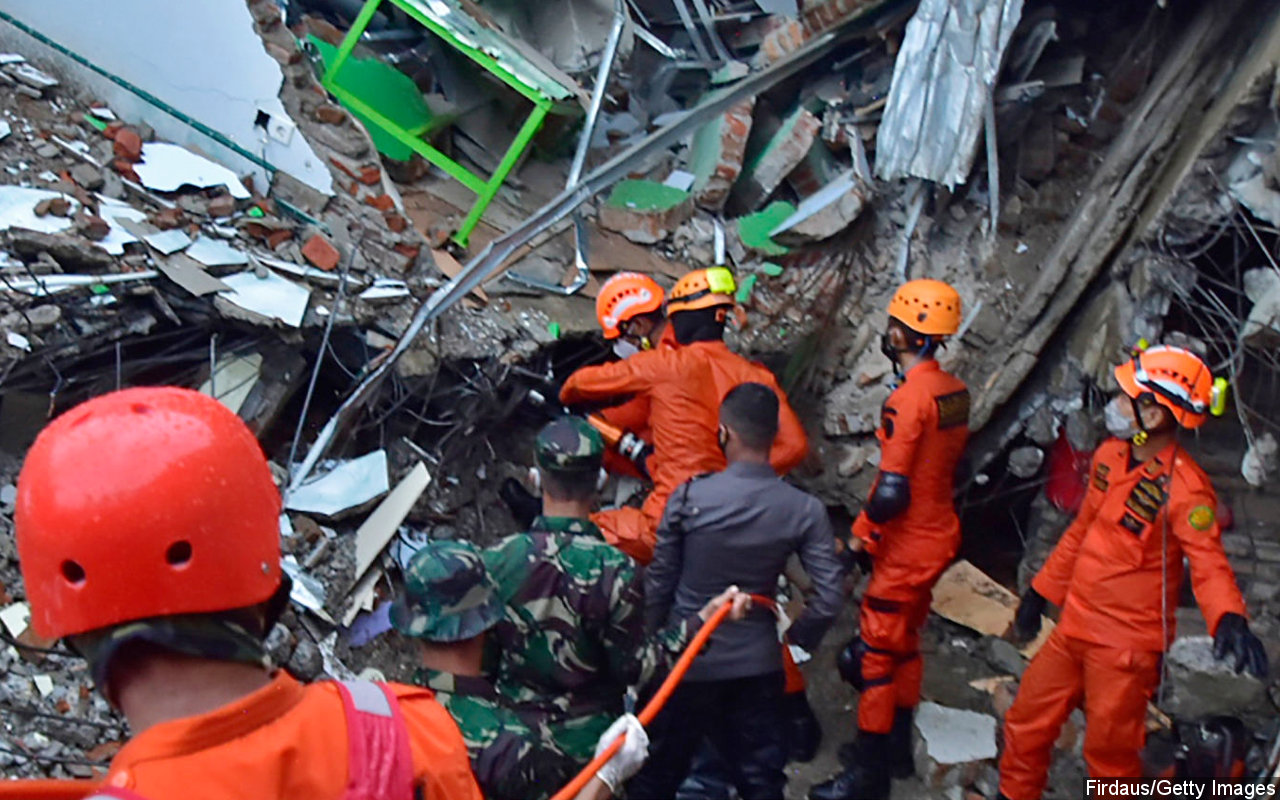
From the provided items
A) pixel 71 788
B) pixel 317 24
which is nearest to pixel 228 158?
pixel 317 24

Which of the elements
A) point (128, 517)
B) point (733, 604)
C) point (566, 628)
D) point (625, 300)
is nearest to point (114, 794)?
point (128, 517)

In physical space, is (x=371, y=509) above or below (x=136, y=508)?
below

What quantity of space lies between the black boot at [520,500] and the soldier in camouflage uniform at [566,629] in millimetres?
1851

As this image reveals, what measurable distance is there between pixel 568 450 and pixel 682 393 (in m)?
1.61

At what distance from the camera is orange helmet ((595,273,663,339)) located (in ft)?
16.8

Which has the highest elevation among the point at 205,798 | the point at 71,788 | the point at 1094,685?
the point at 205,798

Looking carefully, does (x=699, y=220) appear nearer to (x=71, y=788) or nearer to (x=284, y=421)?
(x=284, y=421)

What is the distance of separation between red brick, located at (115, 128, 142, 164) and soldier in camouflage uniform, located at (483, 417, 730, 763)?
3.36 meters

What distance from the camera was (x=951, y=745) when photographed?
16.0 ft

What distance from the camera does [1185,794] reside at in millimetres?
4035

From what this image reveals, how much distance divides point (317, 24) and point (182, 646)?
18.4ft

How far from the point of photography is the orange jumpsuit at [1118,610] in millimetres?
3779

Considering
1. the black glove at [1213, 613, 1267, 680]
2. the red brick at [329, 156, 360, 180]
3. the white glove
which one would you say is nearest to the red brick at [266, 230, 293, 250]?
the red brick at [329, 156, 360, 180]

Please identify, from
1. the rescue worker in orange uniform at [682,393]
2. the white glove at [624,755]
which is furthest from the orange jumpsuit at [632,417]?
the white glove at [624,755]
